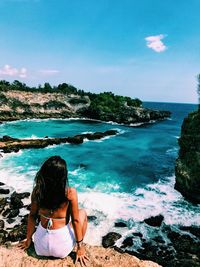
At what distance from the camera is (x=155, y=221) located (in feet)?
60.0

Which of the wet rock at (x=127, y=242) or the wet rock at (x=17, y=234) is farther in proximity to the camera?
the wet rock at (x=127, y=242)

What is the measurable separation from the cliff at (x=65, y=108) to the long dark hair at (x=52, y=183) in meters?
71.8

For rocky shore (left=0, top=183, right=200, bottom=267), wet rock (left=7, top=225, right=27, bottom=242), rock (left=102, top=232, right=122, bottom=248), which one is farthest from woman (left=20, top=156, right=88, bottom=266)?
wet rock (left=7, top=225, right=27, bottom=242)

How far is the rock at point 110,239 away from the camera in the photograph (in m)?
15.4

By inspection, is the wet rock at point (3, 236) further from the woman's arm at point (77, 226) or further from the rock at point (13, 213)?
the woman's arm at point (77, 226)

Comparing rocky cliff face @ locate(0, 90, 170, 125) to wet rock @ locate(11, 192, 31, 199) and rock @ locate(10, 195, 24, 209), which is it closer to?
wet rock @ locate(11, 192, 31, 199)

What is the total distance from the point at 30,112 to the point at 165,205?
7058cm

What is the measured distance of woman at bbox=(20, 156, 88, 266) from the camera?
4.55 meters

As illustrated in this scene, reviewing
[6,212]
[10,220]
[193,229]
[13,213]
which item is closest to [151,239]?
[193,229]

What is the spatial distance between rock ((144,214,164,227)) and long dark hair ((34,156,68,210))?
14.7 m

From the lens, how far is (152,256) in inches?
572

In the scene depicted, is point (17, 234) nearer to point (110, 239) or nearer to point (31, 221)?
point (110, 239)

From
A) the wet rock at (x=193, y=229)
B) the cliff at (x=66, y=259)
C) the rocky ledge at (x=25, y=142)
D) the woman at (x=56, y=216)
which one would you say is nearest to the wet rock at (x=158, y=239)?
the wet rock at (x=193, y=229)

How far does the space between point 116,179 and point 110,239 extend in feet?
39.3
